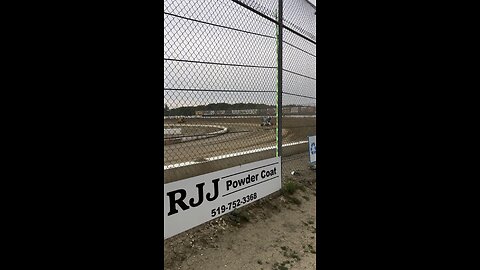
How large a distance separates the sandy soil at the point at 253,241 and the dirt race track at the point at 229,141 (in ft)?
2.63

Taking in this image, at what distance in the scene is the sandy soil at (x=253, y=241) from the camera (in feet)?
7.22

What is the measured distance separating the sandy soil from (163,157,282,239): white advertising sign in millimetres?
142

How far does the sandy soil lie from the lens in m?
2.20

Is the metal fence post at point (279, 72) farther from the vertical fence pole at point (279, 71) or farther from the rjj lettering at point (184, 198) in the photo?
the rjj lettering at point (184, 198)

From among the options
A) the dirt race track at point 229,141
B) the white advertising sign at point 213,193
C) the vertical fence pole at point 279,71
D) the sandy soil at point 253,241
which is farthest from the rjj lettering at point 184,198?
the vertical fence pole at point 279,71

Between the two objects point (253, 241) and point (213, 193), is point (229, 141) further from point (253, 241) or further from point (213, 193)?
point (253, 241)

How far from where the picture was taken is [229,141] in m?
4.09

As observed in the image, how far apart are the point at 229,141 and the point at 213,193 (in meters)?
1.60

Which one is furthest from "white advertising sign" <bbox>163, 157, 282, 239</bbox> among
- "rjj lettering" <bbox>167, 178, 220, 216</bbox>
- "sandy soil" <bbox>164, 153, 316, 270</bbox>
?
"sandy soil" <bbox>164, 153, 316, 270</bbox>

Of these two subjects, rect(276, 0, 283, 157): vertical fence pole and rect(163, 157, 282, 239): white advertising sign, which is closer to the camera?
rect(163, 157, 282, 239): white advertising sign

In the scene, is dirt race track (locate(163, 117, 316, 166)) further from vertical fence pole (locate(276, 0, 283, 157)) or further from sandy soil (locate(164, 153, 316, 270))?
sandy soil (locate(164, 153, 316, 270))
